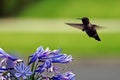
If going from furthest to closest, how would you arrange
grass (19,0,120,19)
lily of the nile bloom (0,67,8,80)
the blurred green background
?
grass (19,0,120,19)
the blurred green background
lily of the nile bloom (0,67,8,80)

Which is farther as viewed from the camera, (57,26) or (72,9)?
(72,9)

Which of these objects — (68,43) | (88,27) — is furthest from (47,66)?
(68,43)

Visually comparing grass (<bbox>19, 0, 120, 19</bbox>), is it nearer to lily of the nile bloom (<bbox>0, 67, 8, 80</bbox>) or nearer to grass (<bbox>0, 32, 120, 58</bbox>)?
grass (<bbox>0, 32, 120, 58</bbox>)

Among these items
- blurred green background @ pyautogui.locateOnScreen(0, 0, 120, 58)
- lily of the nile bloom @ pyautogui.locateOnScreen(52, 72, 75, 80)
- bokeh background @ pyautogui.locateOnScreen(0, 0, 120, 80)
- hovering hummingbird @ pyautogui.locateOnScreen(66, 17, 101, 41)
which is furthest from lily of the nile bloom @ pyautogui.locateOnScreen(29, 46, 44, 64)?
blurred green background @ pyautogui.locateOnScreen(0, 0, 120, 58)

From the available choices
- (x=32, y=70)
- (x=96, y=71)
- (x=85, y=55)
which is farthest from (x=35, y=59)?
(x=85, y=55)

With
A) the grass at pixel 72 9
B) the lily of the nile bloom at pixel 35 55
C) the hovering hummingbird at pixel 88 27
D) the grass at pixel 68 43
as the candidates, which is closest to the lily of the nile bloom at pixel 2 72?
the lily of the nile bloom at pixel 35 55

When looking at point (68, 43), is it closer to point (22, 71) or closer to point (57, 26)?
point (57, 26)

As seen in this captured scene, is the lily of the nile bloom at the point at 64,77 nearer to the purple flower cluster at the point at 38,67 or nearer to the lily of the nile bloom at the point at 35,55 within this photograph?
the purple flower cluster at the point at 38,67

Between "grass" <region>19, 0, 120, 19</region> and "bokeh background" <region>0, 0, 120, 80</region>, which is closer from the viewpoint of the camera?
"bokeh background" <region>0, 0, 120, 80</region>
